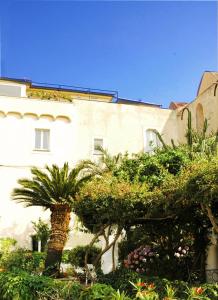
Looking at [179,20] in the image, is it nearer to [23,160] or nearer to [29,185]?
[29,185]

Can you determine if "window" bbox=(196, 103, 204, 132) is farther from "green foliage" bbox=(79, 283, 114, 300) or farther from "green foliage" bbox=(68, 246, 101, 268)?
"green foliage" bbox=(79, 283, 114, 300)

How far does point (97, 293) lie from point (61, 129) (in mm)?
19686

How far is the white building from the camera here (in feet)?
83.9

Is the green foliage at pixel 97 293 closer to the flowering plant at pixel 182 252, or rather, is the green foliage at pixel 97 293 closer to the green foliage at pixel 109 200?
the green foliage at pixel 109 200

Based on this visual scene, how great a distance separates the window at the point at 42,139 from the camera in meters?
27.2

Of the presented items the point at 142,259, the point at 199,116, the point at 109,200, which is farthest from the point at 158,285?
the point at 199,116

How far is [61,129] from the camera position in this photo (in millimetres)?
27766

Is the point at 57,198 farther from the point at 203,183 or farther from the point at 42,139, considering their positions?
the point at 42,139

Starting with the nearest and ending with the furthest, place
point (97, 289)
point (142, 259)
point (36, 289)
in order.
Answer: point (97, 289), point (36, 289), point (142, 259)

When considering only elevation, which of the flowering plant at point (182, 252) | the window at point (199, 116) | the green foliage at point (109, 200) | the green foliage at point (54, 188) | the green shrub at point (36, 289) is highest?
the window at point (199, 116)

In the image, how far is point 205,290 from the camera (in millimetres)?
8531

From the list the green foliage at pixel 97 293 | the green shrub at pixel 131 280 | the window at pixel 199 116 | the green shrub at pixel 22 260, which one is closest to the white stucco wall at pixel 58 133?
the window at pixel 199 116

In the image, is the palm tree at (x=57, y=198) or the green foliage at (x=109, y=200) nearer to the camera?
the green foliage at (x=109, y=200)

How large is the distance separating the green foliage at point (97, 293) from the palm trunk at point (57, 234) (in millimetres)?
6918
